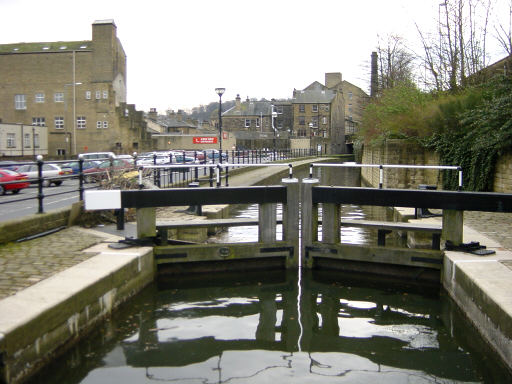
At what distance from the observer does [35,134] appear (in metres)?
59.6

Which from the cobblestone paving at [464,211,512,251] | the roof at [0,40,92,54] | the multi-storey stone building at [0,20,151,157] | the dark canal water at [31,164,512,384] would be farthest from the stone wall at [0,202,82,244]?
the roof at [0,40,92,54]

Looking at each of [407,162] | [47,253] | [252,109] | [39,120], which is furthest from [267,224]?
[252,109]

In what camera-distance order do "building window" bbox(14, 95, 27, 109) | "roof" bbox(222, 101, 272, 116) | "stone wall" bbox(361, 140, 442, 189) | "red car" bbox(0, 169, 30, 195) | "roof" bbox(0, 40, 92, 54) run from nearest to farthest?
"stone wall" bbox(361, 140, 442, 189) → "red car" bbox(0, 169, 30, 195) → "roof" bbox(0, 40, 92, 54) → "building window" bbox(14, 95, 27, 109) → "roof" bbox(222, 101, 272, 116)

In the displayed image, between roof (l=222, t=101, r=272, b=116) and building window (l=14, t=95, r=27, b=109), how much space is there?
36708 mm

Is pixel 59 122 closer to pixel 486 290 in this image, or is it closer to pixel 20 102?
pixel 20 102

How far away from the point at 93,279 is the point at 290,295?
3.41 meters

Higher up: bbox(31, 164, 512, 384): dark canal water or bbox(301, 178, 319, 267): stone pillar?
bbox(301, 178, 319, 267): stone pillar

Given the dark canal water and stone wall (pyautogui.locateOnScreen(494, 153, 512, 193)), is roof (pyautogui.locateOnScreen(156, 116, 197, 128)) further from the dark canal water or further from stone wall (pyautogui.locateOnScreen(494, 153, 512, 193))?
the dark canal water

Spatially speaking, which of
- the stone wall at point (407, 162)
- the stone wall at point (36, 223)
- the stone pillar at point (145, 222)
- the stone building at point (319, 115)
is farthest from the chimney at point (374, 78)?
the stone building at point (319, 115)

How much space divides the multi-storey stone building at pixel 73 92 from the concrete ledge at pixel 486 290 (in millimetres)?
61210

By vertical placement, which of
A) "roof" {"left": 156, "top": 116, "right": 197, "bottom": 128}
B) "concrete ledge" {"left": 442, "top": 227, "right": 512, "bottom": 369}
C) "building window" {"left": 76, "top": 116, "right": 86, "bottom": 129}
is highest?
"roof" {"left": 156, "top": 116, "right": 197, "bottom": 128}

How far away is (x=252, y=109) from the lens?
94375 millimetres

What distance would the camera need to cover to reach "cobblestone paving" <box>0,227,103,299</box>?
6219 mm

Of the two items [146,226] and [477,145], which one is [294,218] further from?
[477,145]
